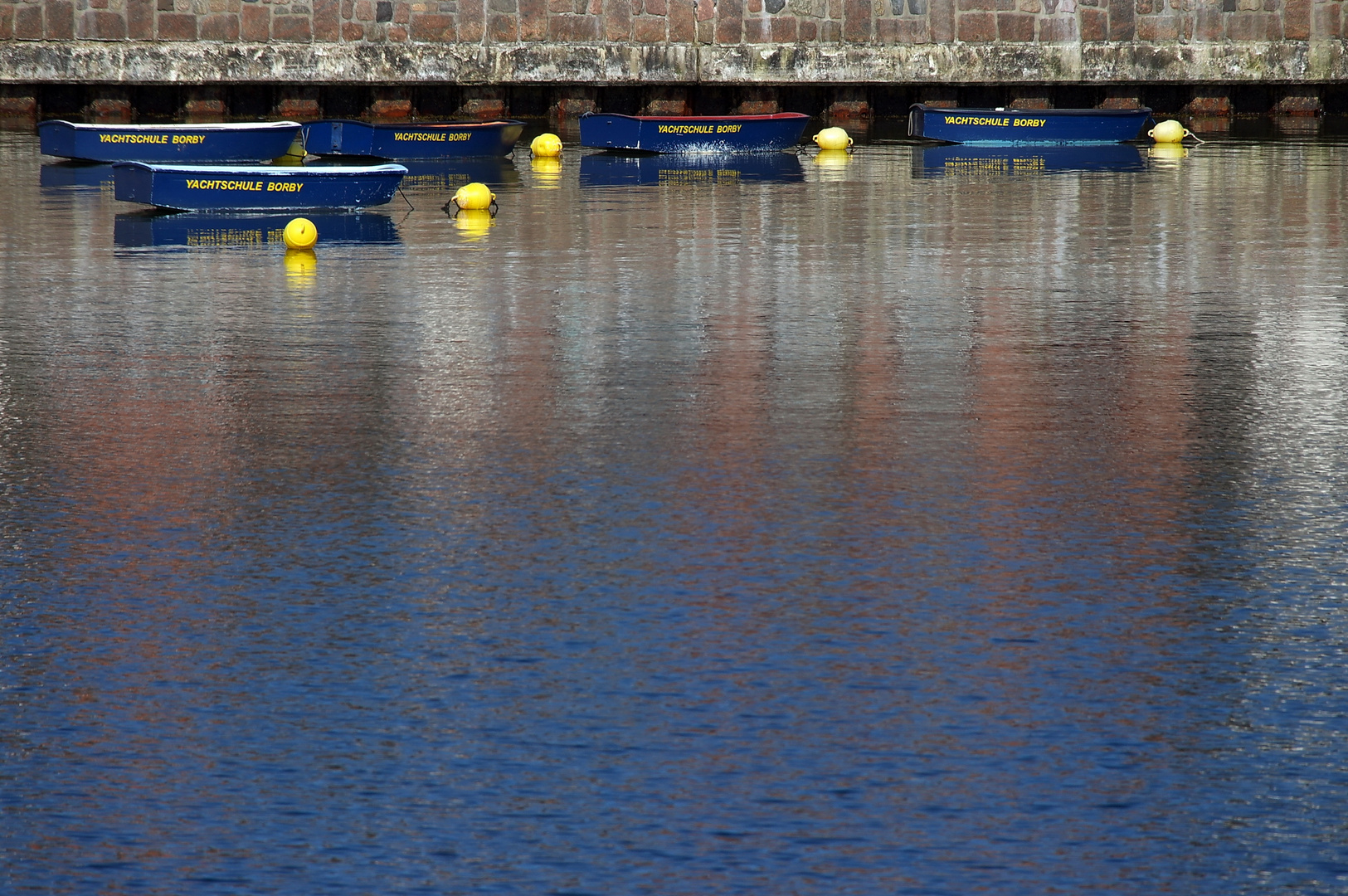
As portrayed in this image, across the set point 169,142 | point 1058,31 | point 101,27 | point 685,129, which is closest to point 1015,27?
point 1058,31

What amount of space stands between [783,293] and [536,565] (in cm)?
759

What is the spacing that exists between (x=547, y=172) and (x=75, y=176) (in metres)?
6.27

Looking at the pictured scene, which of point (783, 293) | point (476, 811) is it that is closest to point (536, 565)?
point (476, 811)

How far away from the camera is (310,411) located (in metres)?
10.9

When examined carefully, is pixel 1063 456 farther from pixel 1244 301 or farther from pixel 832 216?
pixel 832 216

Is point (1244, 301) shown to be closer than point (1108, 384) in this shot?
No

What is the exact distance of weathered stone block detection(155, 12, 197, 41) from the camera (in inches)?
1451

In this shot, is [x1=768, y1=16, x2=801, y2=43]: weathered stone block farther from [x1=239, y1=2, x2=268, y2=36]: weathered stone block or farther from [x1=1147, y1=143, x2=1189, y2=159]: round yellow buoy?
[x1=239, y1=2, x2=268, y2=36]: weathered stone block

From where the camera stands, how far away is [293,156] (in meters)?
32.2

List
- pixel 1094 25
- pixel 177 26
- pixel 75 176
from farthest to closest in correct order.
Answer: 1. pixel 1094 25
2. pixel 177 26
3. pixel 75 176

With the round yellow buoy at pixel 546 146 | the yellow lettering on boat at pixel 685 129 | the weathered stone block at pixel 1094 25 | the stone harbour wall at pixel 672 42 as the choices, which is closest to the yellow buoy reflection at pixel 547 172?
the round yellow buoy at pixel 546 146

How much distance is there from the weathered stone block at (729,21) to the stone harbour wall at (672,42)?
31 millimetres

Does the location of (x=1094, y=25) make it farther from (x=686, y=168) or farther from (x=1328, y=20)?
(x=686, y=168)

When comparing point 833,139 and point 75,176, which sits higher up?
point 833,139
